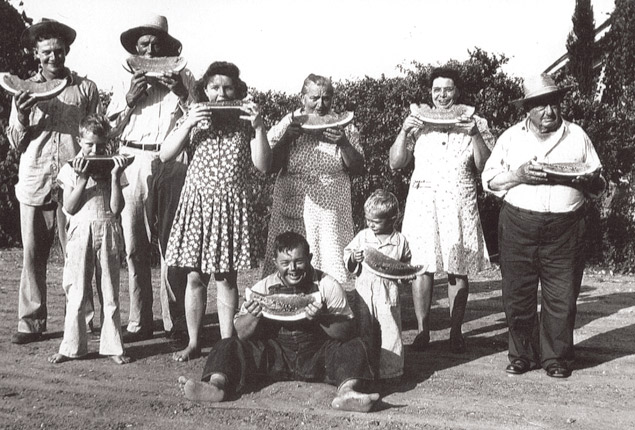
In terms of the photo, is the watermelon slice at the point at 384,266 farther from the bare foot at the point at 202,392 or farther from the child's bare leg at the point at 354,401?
the bare foot at the point at 202,392

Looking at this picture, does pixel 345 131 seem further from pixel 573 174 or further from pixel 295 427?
pixel 295 427

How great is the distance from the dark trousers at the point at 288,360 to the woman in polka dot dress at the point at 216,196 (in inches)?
22.6

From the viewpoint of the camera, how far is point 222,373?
5.15m

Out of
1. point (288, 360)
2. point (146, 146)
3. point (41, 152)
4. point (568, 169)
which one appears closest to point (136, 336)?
point (146, 146)

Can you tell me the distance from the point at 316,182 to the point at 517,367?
7.19 ft

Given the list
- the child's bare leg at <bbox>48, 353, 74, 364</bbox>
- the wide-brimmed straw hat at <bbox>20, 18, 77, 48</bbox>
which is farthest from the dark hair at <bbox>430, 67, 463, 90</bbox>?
the child's bare leg at <bbox>48, 353, 74, 364</bbox>

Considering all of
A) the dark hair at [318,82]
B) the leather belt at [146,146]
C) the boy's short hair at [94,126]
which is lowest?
the leather belt at [146,146]

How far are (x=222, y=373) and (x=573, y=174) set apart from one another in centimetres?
292

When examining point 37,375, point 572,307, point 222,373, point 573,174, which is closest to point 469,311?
point 572,307

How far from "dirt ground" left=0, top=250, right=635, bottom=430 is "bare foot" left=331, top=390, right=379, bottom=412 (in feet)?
0.18

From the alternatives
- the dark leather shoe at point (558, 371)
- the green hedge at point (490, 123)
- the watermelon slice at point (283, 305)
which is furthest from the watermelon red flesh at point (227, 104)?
the green hedge at point (490, 123)

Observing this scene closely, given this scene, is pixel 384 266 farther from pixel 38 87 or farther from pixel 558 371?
pixel 38 87

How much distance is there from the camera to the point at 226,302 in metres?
5.98

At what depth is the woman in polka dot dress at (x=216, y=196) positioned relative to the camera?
19.0ft
